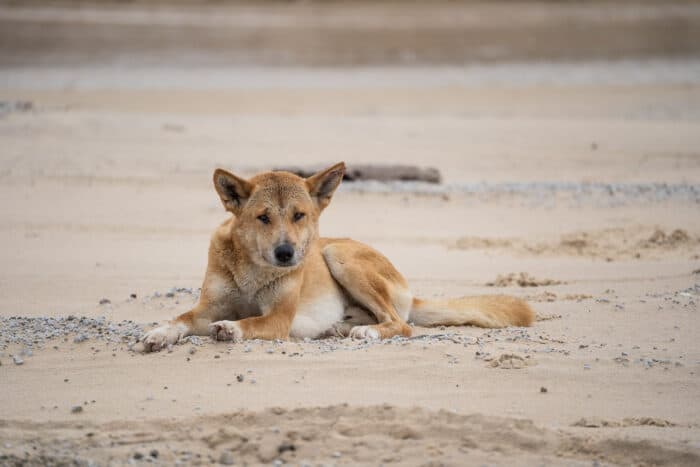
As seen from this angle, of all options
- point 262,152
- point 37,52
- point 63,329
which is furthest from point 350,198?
point 37,52

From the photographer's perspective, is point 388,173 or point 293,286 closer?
point 293,286

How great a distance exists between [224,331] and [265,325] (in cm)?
36

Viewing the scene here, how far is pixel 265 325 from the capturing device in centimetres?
729

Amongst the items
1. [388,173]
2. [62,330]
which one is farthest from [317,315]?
[388,173]

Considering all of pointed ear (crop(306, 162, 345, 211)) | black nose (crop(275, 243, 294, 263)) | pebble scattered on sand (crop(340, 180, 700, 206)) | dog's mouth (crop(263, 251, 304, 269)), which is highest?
pebble scattered on sand (crop(340, 180, 700, 206))

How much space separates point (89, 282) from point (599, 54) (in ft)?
94.8

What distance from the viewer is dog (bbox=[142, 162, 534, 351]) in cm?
725

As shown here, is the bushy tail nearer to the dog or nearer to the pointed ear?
the dog

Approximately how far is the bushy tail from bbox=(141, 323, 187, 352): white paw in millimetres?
2079

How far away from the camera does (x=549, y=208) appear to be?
1406 centimetres

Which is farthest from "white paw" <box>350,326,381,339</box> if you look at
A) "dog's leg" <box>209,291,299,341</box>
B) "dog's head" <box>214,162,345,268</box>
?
"dog's head" <box>214,162,345,268</box>

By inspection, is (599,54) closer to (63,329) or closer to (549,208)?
(549,208)

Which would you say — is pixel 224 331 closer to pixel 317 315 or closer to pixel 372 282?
pixel 317 315

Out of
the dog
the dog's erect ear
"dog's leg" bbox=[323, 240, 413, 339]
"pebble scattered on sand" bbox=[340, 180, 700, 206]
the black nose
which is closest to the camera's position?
the black nose
